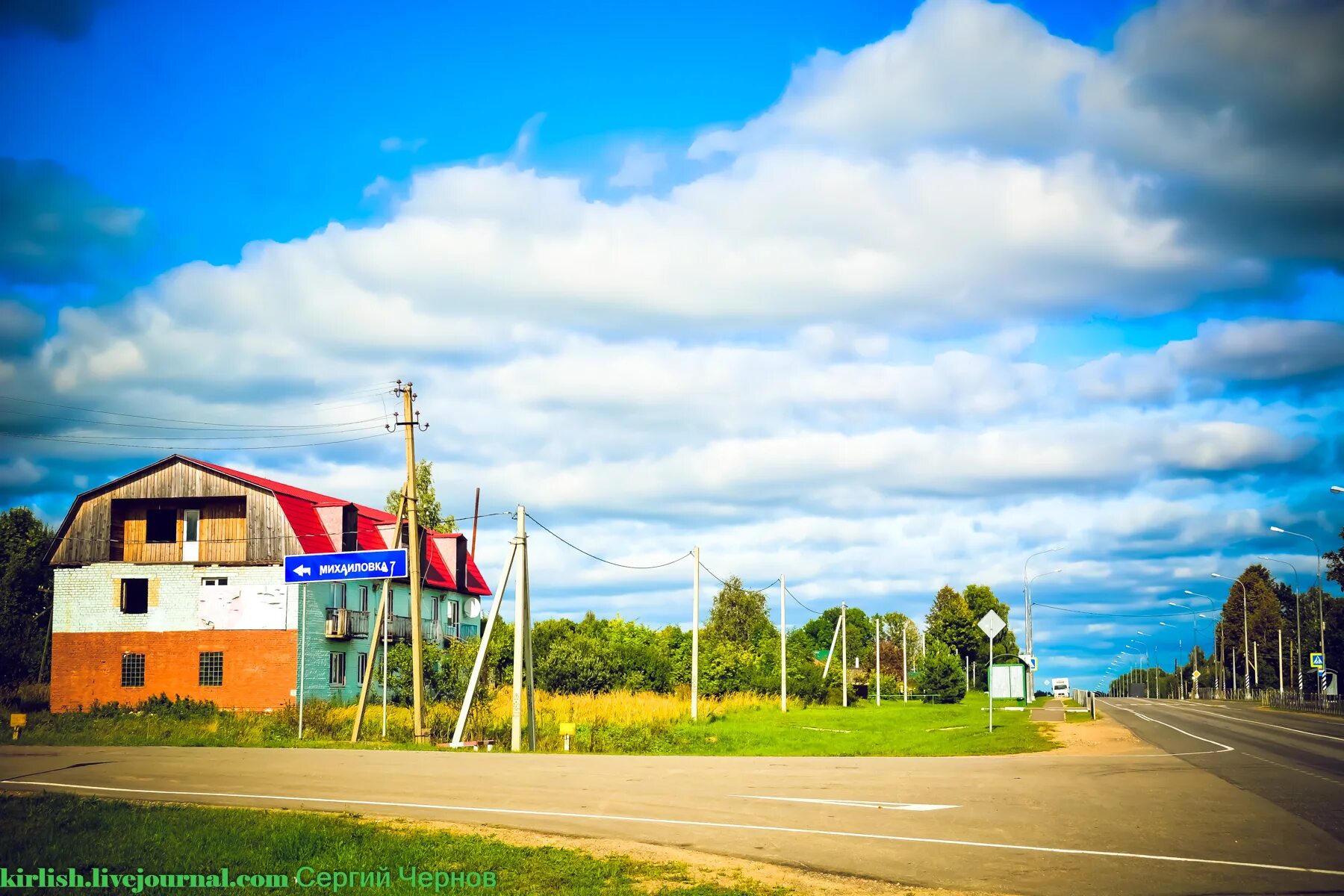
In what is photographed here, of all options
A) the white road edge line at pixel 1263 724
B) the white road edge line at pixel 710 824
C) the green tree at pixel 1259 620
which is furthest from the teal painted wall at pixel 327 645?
the green tree at pixel 1259 620

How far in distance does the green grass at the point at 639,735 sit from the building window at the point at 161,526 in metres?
8.92

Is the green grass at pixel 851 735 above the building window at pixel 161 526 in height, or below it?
below

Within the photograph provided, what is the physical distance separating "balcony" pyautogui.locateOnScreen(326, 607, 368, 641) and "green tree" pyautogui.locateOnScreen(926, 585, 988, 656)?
3281 inches

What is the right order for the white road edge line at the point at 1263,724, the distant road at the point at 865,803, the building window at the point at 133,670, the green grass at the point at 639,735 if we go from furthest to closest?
the building window at the point at 133,670, the white road edge line at the point at 1263,724, the green grass at the point at 639,735, the distant road at the point at 865,803

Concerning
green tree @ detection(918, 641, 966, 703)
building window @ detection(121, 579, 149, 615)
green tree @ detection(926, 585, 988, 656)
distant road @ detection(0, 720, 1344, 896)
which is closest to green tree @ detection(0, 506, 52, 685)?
building window @ detection(121, 579, 149, 615)

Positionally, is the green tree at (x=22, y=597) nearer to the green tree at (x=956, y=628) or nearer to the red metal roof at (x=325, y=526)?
the red metal roof at (x=325, y=526)

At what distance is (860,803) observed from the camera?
15.5 metres

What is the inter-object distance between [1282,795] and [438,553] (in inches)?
2024

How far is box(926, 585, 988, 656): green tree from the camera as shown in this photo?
120m

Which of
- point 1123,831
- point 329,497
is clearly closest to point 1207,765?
point 1123,831

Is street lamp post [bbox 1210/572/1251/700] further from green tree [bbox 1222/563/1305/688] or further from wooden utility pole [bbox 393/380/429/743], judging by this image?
wooden utility pole [bbox 393/380/429/743]

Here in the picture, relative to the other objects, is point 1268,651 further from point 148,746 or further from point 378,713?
point 148,746

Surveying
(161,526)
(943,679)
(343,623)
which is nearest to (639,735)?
(343,623)

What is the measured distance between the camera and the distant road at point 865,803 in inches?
418
